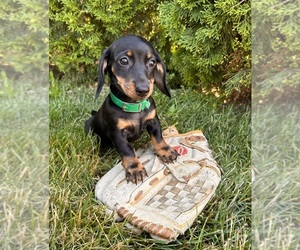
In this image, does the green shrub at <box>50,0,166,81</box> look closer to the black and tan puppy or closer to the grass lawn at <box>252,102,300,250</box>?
the black and tan puppy

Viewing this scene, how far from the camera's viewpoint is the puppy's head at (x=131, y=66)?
7.29 feet

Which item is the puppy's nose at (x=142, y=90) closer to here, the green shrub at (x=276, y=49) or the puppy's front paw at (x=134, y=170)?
the puppy's front paw at (x=134, y=170)

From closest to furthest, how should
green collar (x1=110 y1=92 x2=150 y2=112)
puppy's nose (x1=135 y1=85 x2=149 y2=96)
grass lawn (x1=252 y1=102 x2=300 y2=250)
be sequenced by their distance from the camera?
grass lawn (x1=252 y1=102 x2=300 y2=250)
puppy's nose (x1=135 y1=85 x2=149 y2=96)
green collar (x1=110 y1=92 x2=150 y2=112)

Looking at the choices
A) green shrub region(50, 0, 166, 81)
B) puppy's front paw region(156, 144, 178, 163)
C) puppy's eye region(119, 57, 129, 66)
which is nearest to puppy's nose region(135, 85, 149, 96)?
puppy's eye region(119, 57, 129, 66)

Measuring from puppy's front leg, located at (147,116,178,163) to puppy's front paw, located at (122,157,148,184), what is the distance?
0.18 meters

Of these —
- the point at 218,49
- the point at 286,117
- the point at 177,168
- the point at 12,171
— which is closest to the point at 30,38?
the point at 12,171

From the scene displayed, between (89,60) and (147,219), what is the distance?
269 centimetres

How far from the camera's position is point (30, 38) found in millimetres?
1196

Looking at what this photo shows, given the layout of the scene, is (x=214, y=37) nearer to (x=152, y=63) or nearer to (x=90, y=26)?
(x=152, y=63)

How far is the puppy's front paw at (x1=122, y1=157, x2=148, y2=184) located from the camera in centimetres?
228

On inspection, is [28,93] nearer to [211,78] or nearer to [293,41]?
[293,41]

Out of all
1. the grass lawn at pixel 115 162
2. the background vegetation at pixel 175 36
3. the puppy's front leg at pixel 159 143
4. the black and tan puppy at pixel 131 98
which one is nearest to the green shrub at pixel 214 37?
the background vegetation at pixel 175 36

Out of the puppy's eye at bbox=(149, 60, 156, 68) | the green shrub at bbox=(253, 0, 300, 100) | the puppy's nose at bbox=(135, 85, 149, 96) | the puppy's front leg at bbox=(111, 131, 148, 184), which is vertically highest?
the green shrub at bbox=(253, 0, 300, 100)

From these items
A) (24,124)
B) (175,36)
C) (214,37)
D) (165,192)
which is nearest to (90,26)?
(175,36)
